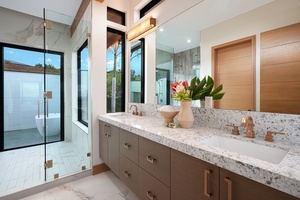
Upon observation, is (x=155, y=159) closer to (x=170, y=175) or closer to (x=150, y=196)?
(x=170, y=175)

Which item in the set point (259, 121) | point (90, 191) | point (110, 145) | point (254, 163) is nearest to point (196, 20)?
point (259, 121)

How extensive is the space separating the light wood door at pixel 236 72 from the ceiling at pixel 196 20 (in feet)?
0.82

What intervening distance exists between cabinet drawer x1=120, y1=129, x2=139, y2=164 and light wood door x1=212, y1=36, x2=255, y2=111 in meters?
0.85

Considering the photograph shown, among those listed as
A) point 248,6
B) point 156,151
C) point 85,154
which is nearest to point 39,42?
point 85,154

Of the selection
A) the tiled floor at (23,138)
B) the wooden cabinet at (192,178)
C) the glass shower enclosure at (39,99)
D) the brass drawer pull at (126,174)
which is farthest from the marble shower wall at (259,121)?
the tiled floor at (23,138)

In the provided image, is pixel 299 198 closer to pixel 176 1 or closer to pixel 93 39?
pixel 176 1

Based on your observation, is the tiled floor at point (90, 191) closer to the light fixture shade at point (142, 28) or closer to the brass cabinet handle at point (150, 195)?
the brass cabinet handle at point (150, 195)

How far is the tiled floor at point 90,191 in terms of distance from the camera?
1.72m

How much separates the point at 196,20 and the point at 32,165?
3.26m

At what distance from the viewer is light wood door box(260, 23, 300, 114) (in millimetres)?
937

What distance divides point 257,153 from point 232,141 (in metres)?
0.16

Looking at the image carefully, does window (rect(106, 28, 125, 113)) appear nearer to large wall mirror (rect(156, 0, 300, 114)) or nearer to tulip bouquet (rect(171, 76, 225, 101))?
large wall mirror (rect(156, 0, 300, 114))

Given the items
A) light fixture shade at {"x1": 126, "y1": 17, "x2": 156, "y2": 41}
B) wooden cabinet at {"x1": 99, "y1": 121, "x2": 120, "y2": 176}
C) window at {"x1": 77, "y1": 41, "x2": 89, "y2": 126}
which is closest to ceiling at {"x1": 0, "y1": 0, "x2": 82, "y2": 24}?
window at {"x1": 77, "y1": 41, "x2": 89, "y2": 126}

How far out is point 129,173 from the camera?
1519mm
